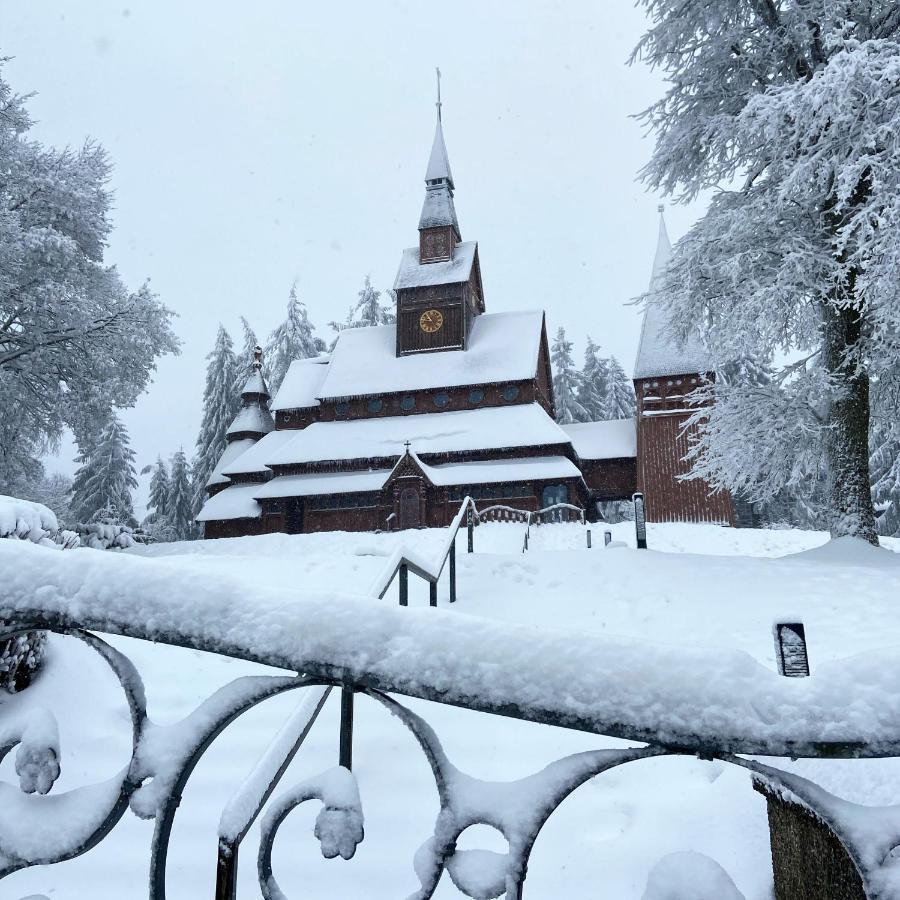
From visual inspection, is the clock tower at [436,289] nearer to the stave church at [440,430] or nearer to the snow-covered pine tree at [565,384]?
the stave church at [440,430]

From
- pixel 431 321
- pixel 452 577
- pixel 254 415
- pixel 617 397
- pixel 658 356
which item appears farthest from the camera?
pixel 617 397

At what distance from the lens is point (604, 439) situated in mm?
29672

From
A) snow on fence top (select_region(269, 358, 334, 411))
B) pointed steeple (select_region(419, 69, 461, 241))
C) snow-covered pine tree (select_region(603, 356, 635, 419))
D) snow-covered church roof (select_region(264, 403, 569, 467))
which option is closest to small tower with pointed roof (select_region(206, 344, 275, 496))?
snow on fence top (select_region(269, 358, 334, 411))

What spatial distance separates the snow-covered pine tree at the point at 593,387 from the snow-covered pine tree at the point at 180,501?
2532 cm

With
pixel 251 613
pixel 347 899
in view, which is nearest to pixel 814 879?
pixel 347 899

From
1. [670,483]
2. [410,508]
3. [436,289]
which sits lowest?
[410,508]

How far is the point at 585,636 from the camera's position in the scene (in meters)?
1.09

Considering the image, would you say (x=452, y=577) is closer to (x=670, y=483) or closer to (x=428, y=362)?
(x=670, y=483)

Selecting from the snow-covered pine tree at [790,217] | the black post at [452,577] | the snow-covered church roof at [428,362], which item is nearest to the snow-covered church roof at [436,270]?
the snow-covered church roof at [428,362]

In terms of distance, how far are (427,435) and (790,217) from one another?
56.3 ft

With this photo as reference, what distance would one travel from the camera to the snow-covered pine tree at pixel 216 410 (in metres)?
40.9

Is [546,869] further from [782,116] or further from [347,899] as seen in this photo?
[782,116]

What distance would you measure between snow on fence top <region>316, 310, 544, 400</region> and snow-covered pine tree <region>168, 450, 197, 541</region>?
12759 mm

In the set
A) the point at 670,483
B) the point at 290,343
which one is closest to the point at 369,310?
the point at 290,343
